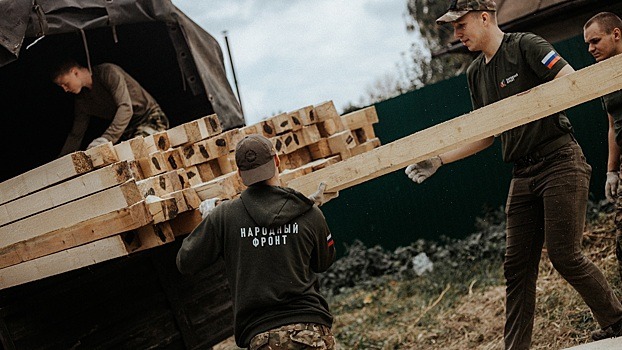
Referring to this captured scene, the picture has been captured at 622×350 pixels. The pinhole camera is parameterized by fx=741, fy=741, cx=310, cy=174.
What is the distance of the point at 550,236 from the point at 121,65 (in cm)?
470

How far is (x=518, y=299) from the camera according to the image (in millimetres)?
4941

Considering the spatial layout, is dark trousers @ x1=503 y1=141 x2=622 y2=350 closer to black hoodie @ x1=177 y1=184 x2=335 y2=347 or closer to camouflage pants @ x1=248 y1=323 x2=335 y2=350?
black hoodie @ x1=177 y1=184 x2=335 y2=347

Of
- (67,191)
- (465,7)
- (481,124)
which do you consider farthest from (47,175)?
(465,7)

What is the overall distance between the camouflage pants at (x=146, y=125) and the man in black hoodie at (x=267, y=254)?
2.56 m

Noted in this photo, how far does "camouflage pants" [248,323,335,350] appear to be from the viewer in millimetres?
3697

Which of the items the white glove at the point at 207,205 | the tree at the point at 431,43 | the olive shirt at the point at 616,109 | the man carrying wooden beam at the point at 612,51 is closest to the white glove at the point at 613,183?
the man carrying wooden beam at the point at 612,51

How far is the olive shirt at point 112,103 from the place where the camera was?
20.1 ft

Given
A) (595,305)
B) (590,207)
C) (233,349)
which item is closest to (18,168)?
(233,349)

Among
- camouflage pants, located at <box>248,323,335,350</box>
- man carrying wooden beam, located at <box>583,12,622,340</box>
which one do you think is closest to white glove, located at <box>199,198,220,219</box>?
camouflage pants, located at <box>248,323,335,350</box>

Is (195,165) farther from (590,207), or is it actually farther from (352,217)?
(352,217)

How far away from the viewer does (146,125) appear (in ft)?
20.9

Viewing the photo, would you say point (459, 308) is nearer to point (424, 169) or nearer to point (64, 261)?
point (424, 169)

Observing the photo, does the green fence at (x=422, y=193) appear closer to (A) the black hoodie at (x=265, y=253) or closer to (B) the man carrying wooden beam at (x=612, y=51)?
(B) the man carrying wooden beam at (x=612, y=51)

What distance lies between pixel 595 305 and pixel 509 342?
614 mm
